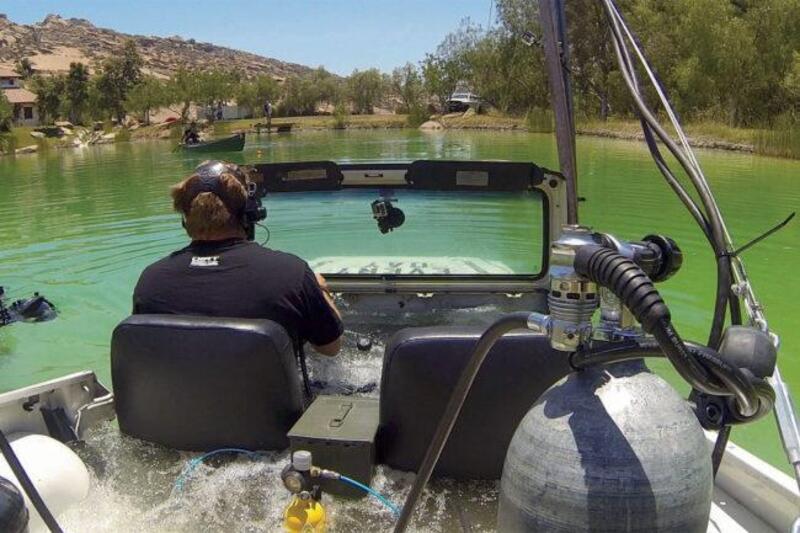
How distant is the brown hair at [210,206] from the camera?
3.01 metres

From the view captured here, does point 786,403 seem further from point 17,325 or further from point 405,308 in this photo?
point 17,325

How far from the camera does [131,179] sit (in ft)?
90.2

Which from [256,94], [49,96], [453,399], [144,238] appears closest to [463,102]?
[256,94]

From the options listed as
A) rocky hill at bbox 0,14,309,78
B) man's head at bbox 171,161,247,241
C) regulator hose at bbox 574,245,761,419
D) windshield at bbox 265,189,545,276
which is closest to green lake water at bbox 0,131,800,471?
windshield at bbox 265,189,545,276

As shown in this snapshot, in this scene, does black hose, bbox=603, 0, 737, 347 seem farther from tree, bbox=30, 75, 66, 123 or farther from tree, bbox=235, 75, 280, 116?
tree, bbox=235, 75, 280, 116

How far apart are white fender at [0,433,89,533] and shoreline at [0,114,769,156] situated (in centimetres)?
1309

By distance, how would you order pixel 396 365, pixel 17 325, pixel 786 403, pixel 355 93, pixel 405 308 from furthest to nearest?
pixel 355 93, pixel 17 325, pixel 405 308, pixel 396 365, pixel 786 403

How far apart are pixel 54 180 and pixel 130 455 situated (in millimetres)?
28008

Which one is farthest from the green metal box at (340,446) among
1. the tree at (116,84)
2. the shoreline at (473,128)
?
the tree at (116,84)

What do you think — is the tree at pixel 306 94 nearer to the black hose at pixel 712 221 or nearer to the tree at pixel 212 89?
the tree at pixel 212 89

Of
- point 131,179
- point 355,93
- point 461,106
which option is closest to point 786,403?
point 131,179

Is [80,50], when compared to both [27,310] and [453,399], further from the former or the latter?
[453,399]

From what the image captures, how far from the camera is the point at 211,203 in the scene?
3.01m

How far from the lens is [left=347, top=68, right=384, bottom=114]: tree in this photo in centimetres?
9944
